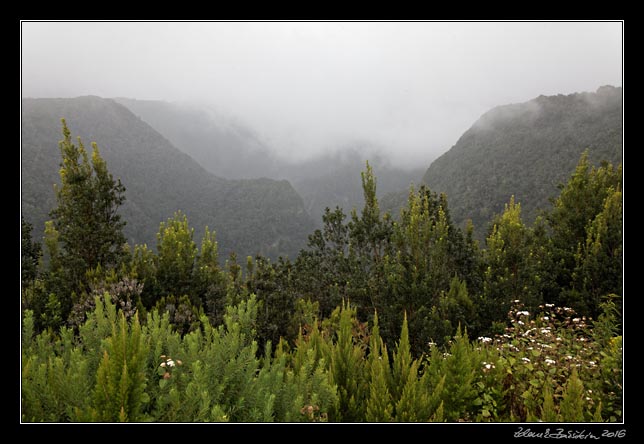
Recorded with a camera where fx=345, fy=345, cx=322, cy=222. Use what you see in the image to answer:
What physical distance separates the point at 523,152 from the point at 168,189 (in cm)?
11033

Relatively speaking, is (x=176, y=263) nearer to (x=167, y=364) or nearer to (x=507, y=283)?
(x=167, y=364)

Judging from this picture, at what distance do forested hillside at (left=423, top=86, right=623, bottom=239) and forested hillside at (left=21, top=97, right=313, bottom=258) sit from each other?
55.9 metres

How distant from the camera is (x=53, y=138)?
9469 cm

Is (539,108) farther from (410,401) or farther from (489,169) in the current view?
(410,401)

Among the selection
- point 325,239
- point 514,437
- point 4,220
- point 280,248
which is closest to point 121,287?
point 4,220

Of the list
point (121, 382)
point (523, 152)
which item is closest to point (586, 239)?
point (121, 382)

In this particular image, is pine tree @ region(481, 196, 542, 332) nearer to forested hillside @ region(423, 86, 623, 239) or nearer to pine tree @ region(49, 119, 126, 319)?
pine tree @ region(49, 119, 126, 319)

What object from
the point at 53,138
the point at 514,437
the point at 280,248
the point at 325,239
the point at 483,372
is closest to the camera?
→ the point at 514,437

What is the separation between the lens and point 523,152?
84.7m

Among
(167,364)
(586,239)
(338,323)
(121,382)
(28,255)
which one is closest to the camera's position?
(121,382)

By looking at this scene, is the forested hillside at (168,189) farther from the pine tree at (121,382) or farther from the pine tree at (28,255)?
the pine tree at (121,382)

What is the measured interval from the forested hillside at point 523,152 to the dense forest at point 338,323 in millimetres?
49830

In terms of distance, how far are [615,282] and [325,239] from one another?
9.39 meters

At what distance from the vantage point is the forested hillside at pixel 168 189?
340ft
